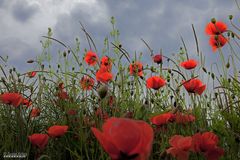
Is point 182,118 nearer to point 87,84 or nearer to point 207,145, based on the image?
point 207,145

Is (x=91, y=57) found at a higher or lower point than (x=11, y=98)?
higher

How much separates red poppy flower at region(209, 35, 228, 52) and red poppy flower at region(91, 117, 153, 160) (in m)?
1.89

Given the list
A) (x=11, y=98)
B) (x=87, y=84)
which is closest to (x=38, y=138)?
(x=11, y=98)

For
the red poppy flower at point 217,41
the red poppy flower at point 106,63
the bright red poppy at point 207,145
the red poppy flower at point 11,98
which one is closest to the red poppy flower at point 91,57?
the red poppy flower at point 106,63

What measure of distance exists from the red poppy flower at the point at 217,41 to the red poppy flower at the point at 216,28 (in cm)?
4

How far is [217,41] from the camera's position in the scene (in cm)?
246

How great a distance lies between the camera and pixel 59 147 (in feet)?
7.68

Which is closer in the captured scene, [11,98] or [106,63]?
[11,98]

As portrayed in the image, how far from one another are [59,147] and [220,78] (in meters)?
1.14

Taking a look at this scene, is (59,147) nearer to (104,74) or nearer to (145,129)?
(104,74)

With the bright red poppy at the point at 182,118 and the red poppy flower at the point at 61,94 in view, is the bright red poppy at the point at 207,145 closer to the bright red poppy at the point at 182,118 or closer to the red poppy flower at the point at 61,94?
the bright red poppy at the point at 182,118

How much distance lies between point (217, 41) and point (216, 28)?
0.11 m

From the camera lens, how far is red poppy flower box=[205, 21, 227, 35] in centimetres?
238

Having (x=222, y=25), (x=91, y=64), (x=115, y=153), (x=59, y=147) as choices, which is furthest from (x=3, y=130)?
(x=115, y=153)
